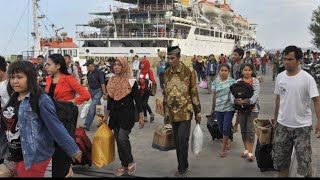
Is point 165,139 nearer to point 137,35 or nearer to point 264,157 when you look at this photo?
point 264,157

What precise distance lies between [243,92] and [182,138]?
4.50 feet

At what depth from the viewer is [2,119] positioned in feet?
12.3

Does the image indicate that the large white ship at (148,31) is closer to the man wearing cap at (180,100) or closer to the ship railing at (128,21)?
the ship railing at (128,21)

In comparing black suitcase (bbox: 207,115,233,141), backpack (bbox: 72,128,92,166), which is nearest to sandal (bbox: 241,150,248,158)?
black suitcase (bbox: 207,115,233,141)

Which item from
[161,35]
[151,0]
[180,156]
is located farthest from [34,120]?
[151,0]

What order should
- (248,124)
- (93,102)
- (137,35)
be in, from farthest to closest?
(137,35) → (93,102) → (248,124)

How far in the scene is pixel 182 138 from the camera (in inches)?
233

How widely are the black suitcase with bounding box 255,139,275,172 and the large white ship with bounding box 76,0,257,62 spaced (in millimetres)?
38193

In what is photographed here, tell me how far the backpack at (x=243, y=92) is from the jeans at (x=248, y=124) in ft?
0.44

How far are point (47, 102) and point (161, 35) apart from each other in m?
42.8

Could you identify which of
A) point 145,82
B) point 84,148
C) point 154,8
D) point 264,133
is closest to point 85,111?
point 145,82

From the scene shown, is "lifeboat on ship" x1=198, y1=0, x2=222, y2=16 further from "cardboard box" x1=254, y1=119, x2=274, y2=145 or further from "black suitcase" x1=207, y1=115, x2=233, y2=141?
"cardboard box" x1=254, y1=119, x2=274, y2=145

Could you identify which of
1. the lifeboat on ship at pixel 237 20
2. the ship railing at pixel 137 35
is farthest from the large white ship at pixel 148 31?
the lifeboat on ship at pixel 237 20

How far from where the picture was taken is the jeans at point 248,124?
6754mm
